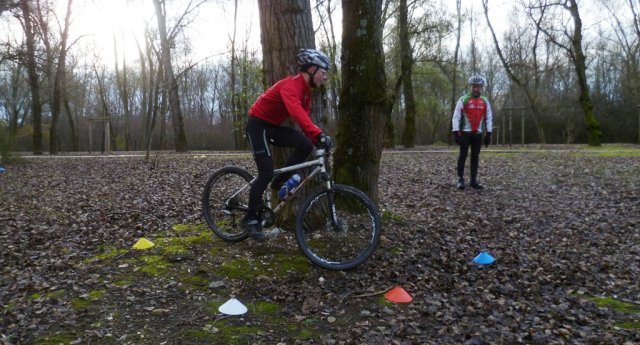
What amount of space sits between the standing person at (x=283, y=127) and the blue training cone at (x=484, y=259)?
2083mm

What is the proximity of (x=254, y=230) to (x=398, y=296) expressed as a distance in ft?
5.39

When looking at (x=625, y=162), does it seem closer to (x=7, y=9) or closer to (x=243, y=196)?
(x=243, y=196)

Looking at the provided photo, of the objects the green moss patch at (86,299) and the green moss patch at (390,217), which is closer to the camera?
the green moss patch at (86,299)

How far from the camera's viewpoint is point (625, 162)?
13188mm

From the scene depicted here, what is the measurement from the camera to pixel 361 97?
18.7 feet

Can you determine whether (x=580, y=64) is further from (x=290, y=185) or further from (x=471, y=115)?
(x=290, y=185)

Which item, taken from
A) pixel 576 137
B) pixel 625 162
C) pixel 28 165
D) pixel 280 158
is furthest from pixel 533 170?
pixel 576 137

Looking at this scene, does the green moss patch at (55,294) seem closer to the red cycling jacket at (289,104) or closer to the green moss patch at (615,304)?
the red cycling jacket at (289,104)

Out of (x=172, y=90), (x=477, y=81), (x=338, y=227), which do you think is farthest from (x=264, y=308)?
(x=172, y=90)

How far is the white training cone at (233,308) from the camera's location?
398 centimetres

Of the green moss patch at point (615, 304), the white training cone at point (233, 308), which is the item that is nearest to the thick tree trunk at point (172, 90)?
the white training cone at point (233, 308)

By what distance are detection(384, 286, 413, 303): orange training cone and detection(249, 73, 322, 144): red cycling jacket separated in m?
1.57

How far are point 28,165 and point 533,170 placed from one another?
15207 mm

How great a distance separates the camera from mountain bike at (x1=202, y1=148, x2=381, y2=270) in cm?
482
